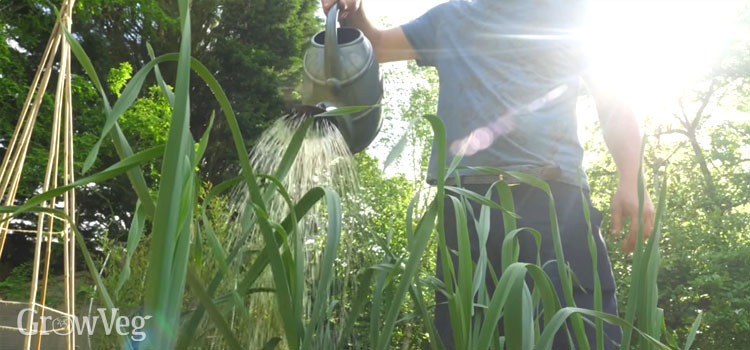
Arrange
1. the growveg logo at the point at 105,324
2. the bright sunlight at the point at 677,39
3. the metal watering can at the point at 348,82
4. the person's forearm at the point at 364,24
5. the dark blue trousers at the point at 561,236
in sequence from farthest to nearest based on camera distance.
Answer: the bright sunlight at the point at 677,39 < the person's forearm at the point at 364,24 < the metal watering can at the point at 348,82 < the dark blue trousers at the point at 561,236 < the growveg logo at the point at 105,324

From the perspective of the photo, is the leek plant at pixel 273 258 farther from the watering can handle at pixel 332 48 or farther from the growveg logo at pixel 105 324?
the watering can handle at pixel 332 48

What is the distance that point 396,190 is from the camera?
755cm

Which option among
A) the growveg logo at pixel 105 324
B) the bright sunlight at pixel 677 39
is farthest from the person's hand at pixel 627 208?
the bright sunlight at pixel 677 39

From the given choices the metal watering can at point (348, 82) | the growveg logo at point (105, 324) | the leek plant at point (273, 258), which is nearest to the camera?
the leek plant at point (273, 258)

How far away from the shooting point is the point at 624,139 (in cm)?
143

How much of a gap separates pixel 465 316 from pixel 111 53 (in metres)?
11.8

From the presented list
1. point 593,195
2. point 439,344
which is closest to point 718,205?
point 593,195

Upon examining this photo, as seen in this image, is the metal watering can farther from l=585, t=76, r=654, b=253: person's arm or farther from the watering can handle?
l=585, t=76, r=654, b=253: person's arm

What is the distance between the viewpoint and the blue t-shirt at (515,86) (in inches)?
55.4

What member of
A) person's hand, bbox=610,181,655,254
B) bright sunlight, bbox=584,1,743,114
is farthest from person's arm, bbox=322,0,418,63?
bright sunlight, bbox=584,1,743,114

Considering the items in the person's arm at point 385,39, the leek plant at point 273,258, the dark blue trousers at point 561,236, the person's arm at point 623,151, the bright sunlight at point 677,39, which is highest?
the bright sunlight at point 677,39

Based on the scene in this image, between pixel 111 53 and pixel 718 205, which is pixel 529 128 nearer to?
pixel 718 205

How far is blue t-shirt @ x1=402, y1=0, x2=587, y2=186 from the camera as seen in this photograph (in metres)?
1.41

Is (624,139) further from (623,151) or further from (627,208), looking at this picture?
(627,208)
